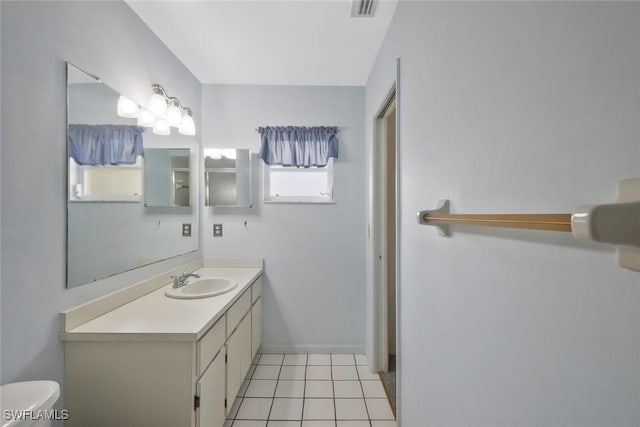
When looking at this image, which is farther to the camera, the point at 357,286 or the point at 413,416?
the point at 357,286

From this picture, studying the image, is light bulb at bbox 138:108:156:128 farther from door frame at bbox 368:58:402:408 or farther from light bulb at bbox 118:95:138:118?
door frame at bbox 368:58:402:408

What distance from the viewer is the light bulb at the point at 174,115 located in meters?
1.97

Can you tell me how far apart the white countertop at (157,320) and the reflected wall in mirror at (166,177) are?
26.9 inches

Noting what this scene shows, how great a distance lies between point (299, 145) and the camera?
2.51 m

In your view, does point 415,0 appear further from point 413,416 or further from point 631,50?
point 413,416

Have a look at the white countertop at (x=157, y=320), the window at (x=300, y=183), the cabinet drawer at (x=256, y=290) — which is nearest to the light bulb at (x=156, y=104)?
the window at (x=300, y=183)

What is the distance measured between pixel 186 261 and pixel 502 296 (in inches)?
89.4

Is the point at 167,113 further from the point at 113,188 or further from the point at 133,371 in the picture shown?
the point at 133,371

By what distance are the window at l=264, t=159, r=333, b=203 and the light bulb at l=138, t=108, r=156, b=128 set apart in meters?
1.01

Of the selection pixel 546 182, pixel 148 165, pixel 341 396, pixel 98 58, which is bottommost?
pixel 341 396

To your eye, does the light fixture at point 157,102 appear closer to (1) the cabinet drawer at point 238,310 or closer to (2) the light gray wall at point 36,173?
(2) the light gray wall at point 36,173

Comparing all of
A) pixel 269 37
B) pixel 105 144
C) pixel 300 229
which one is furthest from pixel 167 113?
pixel 300 229

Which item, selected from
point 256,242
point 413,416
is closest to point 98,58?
point 256,242

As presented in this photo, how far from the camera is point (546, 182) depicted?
54 centimetres
